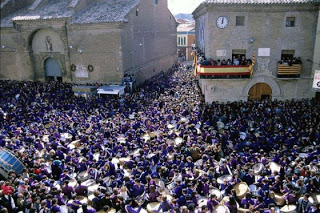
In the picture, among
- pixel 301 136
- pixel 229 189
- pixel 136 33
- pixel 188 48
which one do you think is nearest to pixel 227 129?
pixel 301 136

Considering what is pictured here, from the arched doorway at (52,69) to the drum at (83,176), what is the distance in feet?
72.2

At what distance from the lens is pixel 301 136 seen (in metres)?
15.0

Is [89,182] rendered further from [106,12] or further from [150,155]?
[106,12]

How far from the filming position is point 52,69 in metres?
31.8

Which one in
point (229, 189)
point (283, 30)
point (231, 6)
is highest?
point (231, 6)

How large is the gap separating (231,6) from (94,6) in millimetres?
15554

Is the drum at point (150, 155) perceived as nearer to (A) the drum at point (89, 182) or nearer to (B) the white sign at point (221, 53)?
(A) the drum at point (89, 182)

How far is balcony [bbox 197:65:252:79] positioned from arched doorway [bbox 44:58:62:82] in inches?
668

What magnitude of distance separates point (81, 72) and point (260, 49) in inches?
679

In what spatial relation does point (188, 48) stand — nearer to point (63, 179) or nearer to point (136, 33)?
point (136, 33)

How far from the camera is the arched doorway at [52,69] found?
103 ft

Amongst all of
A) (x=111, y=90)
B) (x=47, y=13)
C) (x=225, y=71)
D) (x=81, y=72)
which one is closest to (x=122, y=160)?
(x=225, y=71)

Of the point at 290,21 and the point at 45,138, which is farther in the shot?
the point at 290,21

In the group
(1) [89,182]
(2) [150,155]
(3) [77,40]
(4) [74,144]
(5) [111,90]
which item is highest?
(3) [77,40]
